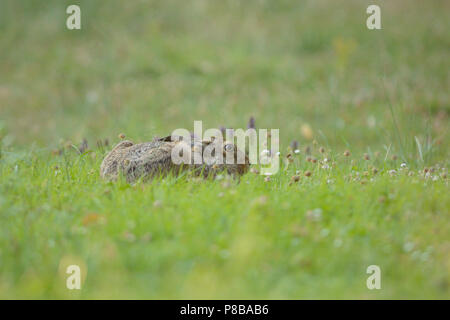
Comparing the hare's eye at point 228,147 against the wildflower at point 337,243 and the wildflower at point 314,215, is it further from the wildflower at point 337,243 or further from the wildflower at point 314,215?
the wildflower at point 337,243

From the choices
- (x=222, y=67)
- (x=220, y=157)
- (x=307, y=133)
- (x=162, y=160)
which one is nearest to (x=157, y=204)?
(x=162, y=160)

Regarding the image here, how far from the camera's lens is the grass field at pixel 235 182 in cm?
284

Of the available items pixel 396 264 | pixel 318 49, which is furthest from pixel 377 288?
pixel 318 49

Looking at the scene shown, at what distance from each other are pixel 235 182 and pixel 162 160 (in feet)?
1.96

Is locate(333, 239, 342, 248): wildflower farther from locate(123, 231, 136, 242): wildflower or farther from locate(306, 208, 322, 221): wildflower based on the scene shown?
locate(123, 231, 136, 242): wildflower

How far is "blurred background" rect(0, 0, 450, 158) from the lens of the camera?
9.08 metres

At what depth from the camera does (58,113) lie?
1009 centimetres

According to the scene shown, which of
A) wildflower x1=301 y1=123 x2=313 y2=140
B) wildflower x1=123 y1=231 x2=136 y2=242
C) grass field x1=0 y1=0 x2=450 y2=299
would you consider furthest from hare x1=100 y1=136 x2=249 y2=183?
wildflower x1=301 y1=123 x2=313 y2=140

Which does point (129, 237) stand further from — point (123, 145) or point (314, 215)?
point (123, 145)

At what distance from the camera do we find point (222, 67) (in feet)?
35.6

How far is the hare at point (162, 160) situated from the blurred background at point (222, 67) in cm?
357

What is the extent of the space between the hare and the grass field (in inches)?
5.8
